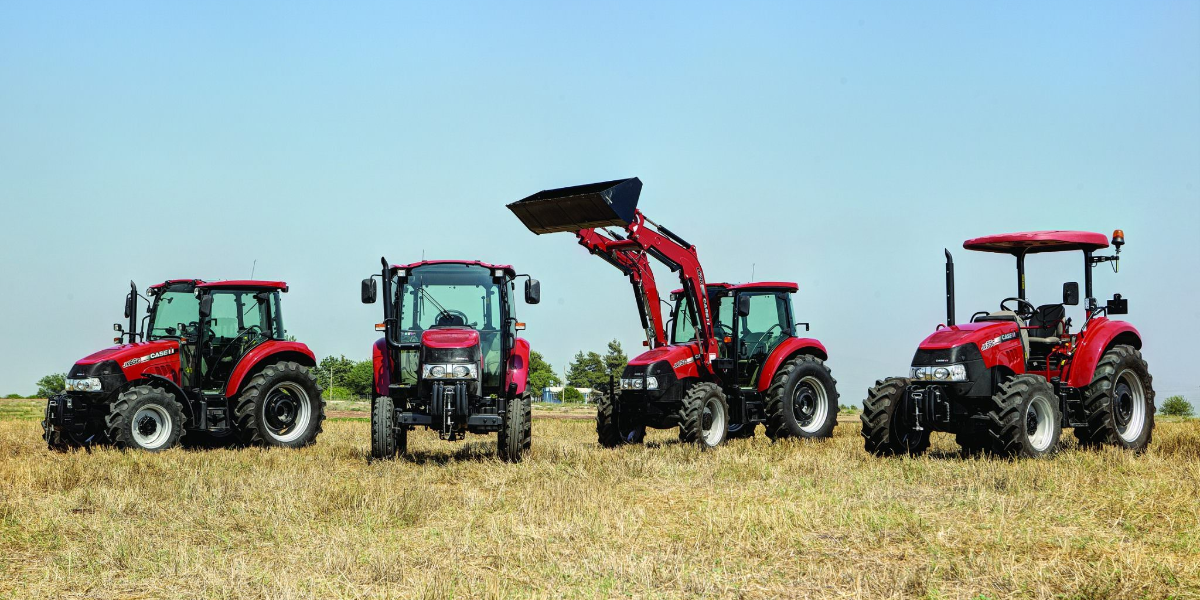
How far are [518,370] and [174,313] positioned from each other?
517 cm

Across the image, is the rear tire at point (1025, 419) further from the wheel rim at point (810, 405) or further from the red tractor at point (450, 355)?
the red tractor at point (450, 355)

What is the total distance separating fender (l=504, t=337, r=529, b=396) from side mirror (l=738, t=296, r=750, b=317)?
11.3 feet

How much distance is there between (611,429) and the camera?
1368 centimetres

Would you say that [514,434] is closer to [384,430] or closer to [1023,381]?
[384,430]

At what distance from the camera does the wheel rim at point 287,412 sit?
543 inches

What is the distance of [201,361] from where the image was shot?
13.6 meters

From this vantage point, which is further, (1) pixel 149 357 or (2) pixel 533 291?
(1) pixel 149 357

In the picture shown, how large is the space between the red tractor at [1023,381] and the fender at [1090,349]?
1 centimetres

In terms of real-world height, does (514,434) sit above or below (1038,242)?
below

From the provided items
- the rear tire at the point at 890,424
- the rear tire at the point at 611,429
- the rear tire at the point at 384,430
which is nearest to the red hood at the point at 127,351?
the rear tire at the point at 384,430

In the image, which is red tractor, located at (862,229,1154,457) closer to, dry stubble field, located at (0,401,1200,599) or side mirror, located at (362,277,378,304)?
dry stubble field, located at (0,401,1200,599)

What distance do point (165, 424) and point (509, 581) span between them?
8.68 metres

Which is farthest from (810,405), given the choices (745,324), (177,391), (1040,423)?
(177,391)

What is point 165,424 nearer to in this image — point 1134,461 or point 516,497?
point 516,497
